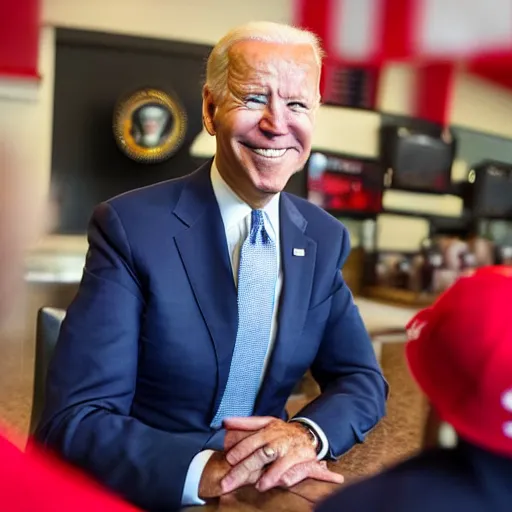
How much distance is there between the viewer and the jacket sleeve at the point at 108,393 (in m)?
0.63

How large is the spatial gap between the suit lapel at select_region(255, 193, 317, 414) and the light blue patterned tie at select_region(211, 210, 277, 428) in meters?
0.01

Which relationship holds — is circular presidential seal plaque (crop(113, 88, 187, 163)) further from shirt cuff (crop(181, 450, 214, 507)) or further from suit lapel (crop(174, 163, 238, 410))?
shirt cuff (crop(181, 450, 214, 507))

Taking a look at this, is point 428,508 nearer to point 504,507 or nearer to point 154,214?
point 504,507

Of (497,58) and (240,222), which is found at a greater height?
(497,58)

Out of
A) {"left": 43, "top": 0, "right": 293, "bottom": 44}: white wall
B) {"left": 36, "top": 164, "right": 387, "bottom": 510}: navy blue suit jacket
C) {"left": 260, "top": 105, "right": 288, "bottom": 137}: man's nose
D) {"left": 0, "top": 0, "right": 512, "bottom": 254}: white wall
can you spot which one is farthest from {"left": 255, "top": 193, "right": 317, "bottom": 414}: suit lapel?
{"left": 43, "top": 0, "right": 293, "bottom": 44}: white wall

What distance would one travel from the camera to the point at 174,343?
760 millimetres

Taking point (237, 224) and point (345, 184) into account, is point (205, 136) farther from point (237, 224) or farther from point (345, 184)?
point (237, 224)

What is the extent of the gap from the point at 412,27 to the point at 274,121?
1.87m

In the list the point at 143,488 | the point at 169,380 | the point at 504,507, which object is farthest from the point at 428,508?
the point at 169,380

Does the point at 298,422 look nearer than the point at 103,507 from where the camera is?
No

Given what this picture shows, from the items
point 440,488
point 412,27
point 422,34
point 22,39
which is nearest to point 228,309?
point 440,488

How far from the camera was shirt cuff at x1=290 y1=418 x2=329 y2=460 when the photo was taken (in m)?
0.70

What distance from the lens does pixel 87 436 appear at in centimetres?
66

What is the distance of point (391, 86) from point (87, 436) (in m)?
2.25
